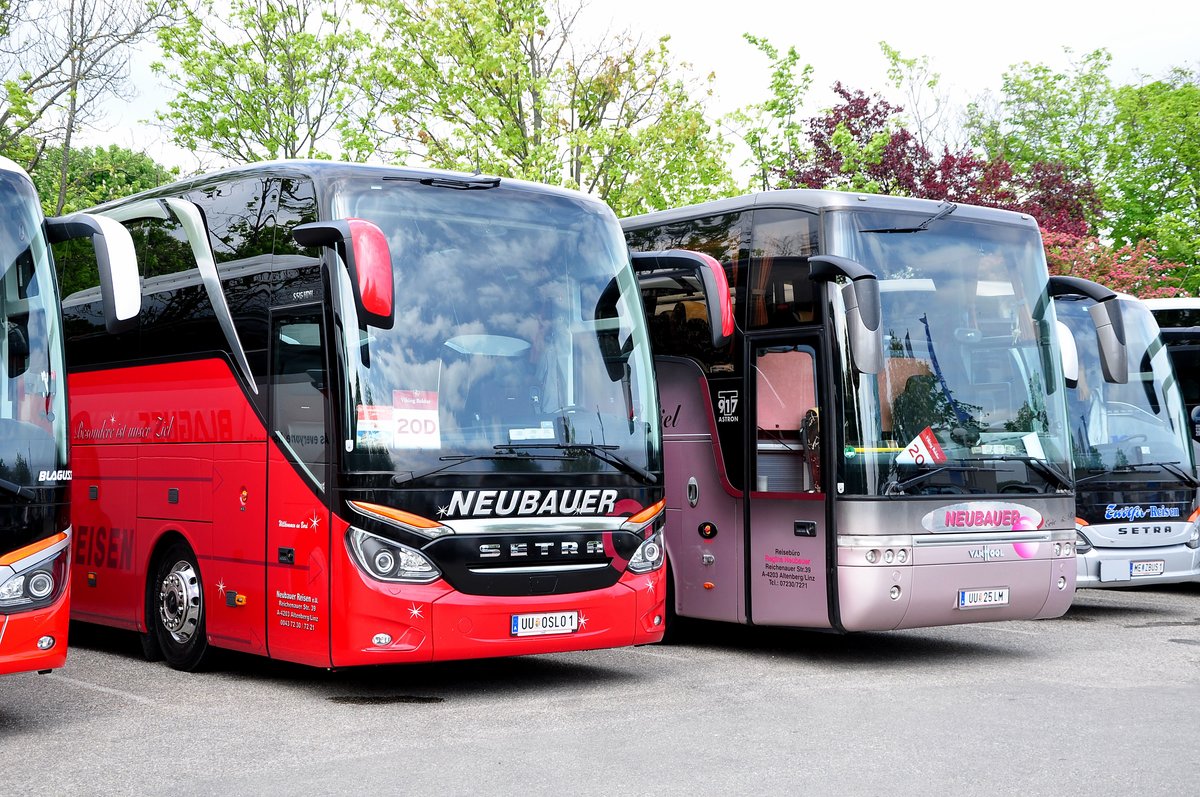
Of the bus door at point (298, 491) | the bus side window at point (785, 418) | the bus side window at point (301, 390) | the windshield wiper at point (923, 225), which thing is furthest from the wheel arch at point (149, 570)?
the windshield wiper at point (923, 225)

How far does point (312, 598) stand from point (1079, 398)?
869 cm

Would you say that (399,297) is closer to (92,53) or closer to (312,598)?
(312,598)

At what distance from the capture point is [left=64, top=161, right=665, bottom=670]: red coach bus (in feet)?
29.0

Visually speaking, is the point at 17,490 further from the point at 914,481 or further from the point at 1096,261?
the point at 1096,261

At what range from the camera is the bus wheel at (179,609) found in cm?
1027

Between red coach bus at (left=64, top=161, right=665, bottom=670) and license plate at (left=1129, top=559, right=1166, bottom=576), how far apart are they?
6.02 meters

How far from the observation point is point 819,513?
1070 centimetres

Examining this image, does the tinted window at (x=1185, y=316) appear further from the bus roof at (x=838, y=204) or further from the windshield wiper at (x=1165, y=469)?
the bus roof at (x=838, y=204)

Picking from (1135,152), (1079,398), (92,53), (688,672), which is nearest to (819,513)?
(688,672)

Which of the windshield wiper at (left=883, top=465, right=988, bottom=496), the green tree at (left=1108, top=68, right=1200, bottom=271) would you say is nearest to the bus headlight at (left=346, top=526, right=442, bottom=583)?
the windshield wiper at (left=883, top=465, right=988, bottom=496)

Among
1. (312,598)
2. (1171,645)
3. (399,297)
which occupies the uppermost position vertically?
(399,297)

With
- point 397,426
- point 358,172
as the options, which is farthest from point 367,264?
point 358,172

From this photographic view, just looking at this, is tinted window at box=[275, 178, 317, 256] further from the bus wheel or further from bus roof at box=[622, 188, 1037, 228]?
bus roof at box=[622, 188, 1037, 228]

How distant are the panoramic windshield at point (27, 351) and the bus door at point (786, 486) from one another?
5141mm
